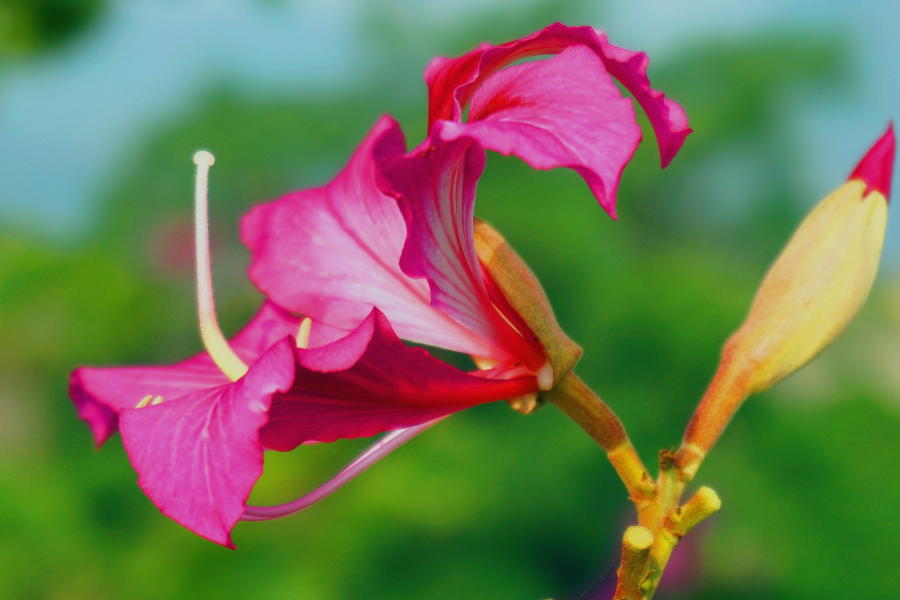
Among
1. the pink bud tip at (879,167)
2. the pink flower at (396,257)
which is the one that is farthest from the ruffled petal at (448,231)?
the pink bud tip at (879,167)

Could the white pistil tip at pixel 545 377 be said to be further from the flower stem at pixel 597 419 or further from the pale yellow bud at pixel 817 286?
the pale yellow bud at pixel 817 286

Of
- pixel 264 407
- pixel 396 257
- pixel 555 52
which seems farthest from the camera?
pixel 396 257

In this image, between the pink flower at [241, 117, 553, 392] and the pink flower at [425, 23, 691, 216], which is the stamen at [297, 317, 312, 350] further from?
the pink flower at [425, 23, 691, 216]

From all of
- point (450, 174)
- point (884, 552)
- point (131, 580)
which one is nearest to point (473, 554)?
point (131, 580)

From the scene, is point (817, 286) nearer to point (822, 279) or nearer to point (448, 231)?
point (822, 279)

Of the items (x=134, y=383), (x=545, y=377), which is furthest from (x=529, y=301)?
(x=134, y=383)

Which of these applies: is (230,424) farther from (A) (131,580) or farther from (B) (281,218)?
(A) (131,580)

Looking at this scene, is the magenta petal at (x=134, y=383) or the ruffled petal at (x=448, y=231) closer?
the ruffled petal at (x=448, y=231)
